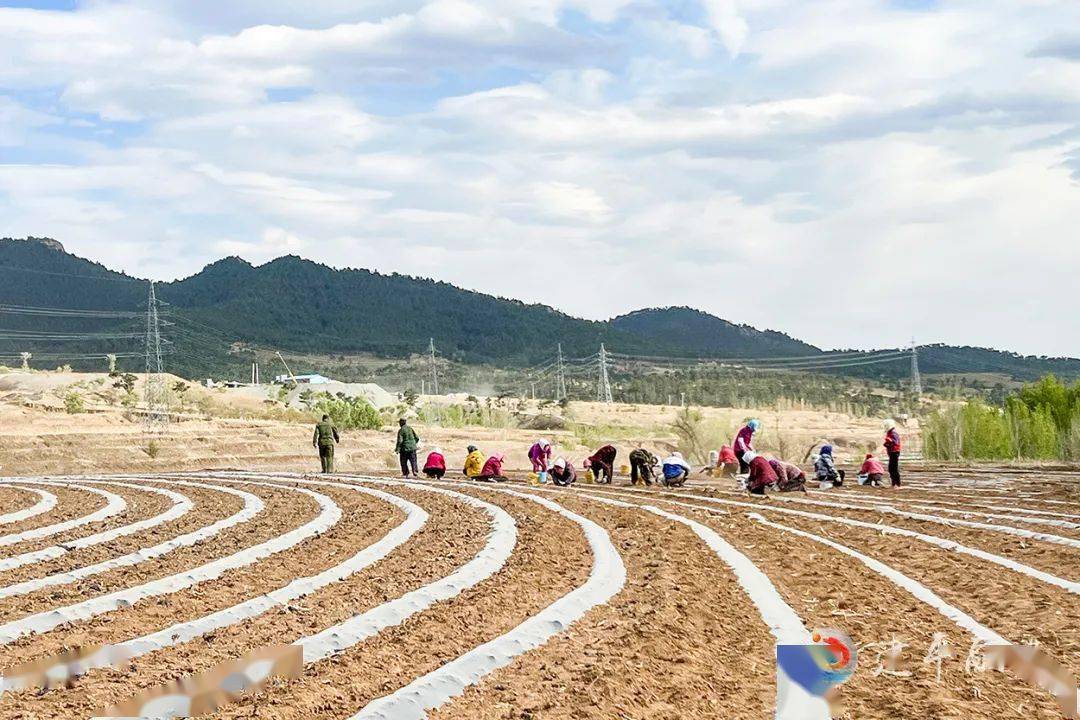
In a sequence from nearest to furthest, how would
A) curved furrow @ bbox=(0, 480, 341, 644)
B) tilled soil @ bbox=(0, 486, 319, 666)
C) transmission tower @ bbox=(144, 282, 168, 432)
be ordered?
tilled soil @ bbox=(0, 486, 319, 666) → curved furrow @ bbox=(0, 480, 341, 644) → transmission tower @ bbox=(144, 282, 168, 432)

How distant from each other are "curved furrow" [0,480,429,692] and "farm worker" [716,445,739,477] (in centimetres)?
1355

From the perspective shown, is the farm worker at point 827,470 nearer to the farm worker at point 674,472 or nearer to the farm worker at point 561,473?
the farm worker at point 674,472

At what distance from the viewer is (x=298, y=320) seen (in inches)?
5281

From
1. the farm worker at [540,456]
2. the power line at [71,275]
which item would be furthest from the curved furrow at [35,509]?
the power line at [71,275]

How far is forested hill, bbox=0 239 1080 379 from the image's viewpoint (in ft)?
387

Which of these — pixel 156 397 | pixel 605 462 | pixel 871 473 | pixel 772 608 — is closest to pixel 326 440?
pixel 605 462

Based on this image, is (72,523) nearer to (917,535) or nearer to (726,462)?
(917,535)

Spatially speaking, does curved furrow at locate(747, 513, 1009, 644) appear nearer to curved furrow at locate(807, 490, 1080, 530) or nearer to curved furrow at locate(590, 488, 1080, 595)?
curved furrow at locate(590, 488, 1080, 595)

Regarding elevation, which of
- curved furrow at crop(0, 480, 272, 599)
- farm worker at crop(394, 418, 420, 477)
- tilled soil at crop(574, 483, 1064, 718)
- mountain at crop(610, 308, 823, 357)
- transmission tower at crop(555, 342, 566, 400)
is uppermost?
mountain at crop(610, 308, 823, 357)

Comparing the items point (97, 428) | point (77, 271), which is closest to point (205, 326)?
point (77, 271)

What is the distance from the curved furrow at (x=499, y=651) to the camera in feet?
21.7

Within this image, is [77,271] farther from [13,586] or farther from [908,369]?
[13,586]

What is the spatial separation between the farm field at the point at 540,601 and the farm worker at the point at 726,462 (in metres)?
8.84

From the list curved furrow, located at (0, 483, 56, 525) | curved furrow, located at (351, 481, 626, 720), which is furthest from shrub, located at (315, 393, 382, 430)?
curved furrow, located at (351, 481, 626, 720)
